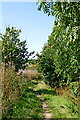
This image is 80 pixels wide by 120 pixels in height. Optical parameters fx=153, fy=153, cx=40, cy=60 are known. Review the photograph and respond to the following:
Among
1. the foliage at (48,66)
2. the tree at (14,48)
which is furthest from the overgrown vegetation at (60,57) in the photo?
the foliage at (48,66)

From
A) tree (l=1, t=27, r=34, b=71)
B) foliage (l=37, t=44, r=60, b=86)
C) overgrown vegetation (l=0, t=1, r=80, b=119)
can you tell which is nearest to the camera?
overgrown vegetation (l=0, t=1, r=80, b=119)

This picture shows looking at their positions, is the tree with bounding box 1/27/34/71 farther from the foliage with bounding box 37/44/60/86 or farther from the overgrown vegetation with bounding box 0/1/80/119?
the foliage with bounding box 37/44/60/86

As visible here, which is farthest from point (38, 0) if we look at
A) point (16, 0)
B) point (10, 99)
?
point (10, 99)

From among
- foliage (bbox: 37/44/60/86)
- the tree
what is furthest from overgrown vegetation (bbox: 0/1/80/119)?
foliage (bbox: 37/44/60/86)

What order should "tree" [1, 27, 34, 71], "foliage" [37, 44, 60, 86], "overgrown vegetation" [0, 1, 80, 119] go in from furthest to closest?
"foliage" [37, 44, 60, 86] → "tree" [1, 27, 34, 71] → "overgrown vegetation" [0, 1, 80, 119]

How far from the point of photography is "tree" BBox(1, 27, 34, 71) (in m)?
5.77

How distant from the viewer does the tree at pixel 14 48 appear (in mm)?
5770

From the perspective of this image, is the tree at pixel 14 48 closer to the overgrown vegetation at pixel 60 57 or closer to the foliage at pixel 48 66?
the overgrown vegetation at pixel 60 57

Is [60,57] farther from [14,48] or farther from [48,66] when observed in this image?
[48,66]

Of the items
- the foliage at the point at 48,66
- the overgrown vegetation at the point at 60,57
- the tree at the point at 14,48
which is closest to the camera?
A: the overgrown vegetation at the point at 60,57

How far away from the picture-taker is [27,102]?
4.52 metres

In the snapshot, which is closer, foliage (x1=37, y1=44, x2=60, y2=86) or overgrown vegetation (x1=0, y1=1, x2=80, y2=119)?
overgrown vegetation (x1=0, y1=1, x2=80, y2=119)

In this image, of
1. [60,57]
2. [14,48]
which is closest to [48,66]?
[14,48]

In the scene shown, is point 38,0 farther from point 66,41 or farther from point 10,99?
point 10,99
